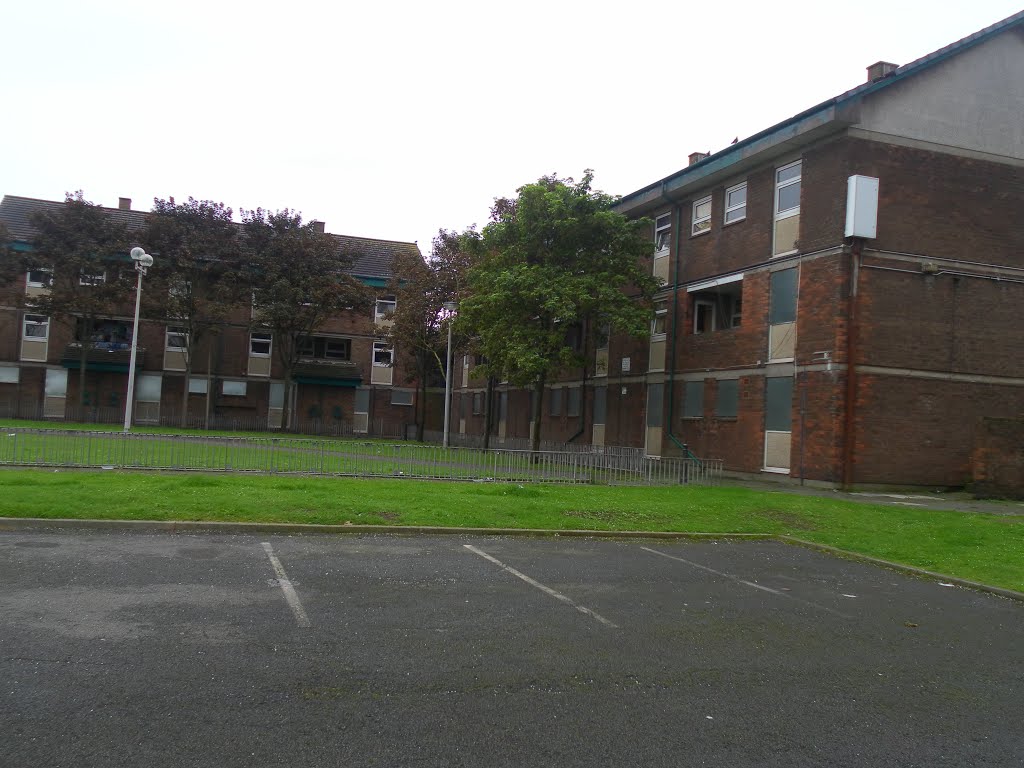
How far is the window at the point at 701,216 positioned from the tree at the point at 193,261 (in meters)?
23.9

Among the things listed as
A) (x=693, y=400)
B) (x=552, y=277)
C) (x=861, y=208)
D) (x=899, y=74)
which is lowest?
(x=693, y=400)

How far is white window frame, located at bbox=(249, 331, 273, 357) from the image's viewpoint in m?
46.5

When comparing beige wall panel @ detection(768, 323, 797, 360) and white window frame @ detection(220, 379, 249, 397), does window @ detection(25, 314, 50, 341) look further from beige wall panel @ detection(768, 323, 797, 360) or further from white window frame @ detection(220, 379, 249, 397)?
beige wall panel @ detection(768, 323, 797, 360)

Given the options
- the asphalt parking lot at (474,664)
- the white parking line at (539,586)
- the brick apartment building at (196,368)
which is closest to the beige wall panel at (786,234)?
the asphalt parking lot at (474,664)

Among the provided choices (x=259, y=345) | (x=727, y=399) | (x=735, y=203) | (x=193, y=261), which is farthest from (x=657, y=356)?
(x=259, y=345)

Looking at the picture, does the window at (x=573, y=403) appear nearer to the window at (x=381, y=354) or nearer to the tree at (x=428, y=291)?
the tree at (x=428, y=291)

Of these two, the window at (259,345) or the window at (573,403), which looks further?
the window at (259,345)

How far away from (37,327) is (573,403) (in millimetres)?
30617

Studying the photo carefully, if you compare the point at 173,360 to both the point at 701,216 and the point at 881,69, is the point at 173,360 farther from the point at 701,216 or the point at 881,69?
the point at 881,69

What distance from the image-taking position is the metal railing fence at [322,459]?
1650 cm

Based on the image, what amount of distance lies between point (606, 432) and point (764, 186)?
1160cm

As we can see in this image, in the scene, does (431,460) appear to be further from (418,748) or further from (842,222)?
(418,748)

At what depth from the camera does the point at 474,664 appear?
564 centimetres

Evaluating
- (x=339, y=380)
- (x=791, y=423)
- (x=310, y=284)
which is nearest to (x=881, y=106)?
(x=791, y=423)
